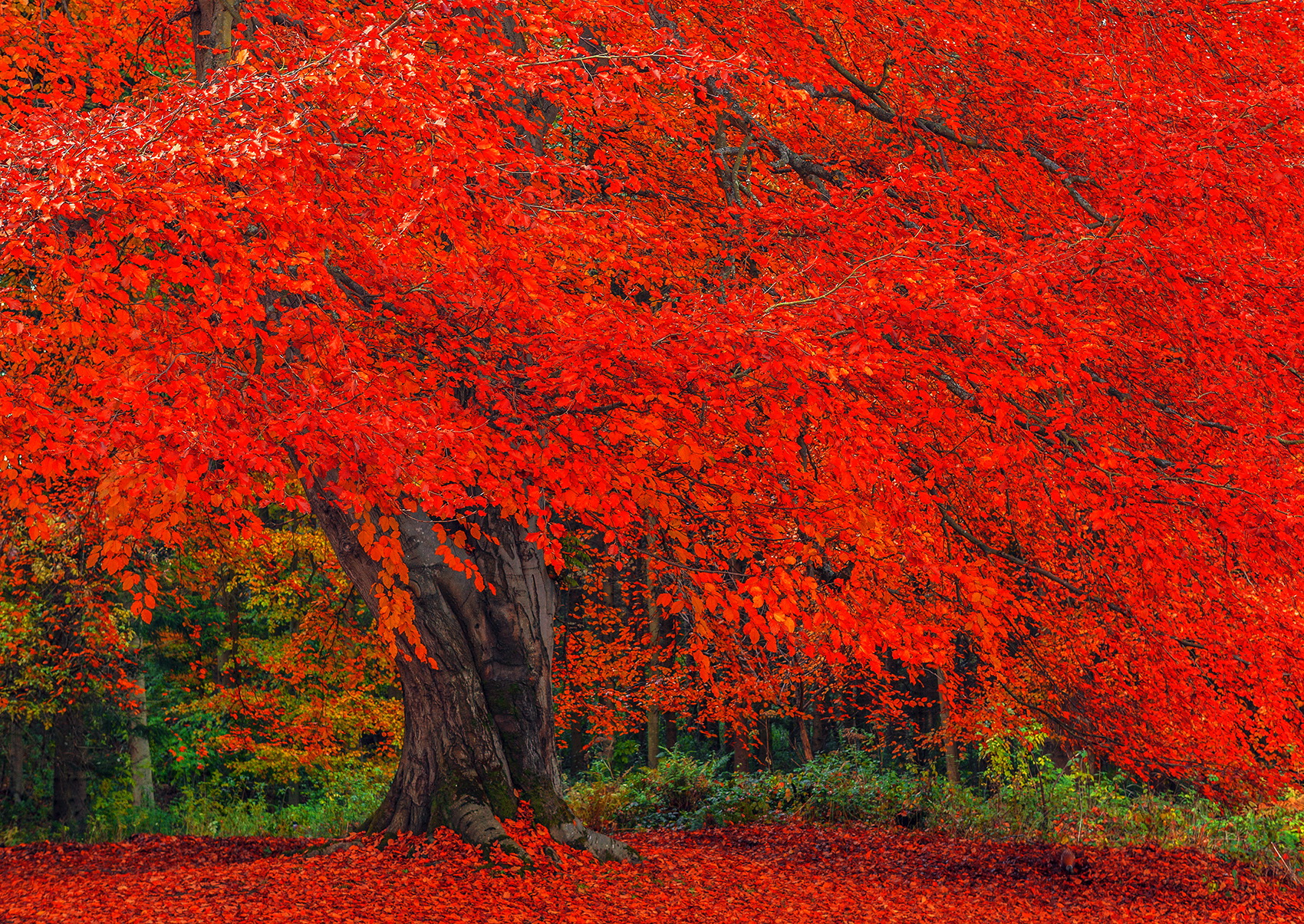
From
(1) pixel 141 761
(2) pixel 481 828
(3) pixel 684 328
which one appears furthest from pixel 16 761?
(3) pixel 684 328

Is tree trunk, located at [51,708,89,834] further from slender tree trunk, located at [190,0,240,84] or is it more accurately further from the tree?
slender tree trunk, located at [190,0,240,84]

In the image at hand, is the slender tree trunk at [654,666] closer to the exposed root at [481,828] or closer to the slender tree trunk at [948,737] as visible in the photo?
the slender tree trunk at [948,737]

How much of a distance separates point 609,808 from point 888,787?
12.3 feet

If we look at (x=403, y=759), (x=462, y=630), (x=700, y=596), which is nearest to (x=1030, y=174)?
(x=700, y=596)

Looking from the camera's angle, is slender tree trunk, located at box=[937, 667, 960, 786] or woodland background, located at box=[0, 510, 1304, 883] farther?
slender tree trunk, located at box=[937, 667, 960, 786]

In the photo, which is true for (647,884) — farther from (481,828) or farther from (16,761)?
(16,761)

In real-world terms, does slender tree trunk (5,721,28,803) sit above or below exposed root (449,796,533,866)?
below

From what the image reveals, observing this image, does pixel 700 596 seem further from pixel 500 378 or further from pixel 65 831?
pixel 65 831

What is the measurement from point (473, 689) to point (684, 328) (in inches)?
147

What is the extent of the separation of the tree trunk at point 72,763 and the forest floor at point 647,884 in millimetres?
4293

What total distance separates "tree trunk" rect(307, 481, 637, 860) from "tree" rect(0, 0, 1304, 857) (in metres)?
0.03

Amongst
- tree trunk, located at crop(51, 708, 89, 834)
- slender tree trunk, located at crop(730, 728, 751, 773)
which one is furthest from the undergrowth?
tree trunk, located at crop(51, 708, 89, 834)

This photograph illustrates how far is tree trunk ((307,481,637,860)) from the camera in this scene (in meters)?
8.04

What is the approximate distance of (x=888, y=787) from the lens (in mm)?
13914
